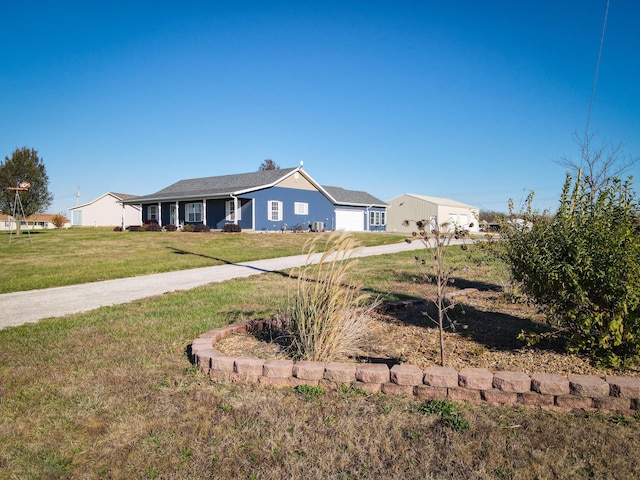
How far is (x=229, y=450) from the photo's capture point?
2.65 metres

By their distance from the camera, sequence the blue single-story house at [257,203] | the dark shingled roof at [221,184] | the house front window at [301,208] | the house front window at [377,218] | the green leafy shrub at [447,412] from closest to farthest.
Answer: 1. the green leafy shrub at [447,412]
2. the blue single-story house at [257,203]
3. the dark shingled roof at [221,184]
4. the house front window at [301,208]
5. the house front window at [377,218]

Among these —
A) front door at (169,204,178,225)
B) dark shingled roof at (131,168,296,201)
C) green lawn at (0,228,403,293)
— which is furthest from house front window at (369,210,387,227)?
green lawn at (0,228,403,293)

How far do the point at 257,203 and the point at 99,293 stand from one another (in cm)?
2089

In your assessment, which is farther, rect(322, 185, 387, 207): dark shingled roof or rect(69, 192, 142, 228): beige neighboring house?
rect(69, 192, 142, 228): beige neighboring house

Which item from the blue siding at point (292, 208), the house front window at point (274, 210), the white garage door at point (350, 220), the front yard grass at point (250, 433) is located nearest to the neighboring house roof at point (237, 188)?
the blue siding at point (292, 208)

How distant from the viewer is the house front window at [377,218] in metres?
40.5

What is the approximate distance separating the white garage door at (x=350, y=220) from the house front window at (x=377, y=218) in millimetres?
1612

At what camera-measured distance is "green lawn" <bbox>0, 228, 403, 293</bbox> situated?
10914 millimetres

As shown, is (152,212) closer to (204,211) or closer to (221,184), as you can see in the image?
(221,184)

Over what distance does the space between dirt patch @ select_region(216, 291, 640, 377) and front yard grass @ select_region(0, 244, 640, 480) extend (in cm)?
75

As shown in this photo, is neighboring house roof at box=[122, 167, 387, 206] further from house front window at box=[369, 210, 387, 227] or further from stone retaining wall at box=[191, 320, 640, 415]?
stone retaining wall at box=[191, 320, 640, 415]

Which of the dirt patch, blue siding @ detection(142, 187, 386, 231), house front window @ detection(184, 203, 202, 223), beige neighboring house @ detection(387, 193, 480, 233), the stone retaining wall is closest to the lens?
the stone retaining wall

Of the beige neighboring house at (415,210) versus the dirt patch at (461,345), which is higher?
the beige neighboring house at (415,210)

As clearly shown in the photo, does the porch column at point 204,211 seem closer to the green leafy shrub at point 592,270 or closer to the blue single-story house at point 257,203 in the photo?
the blue single-story house at point 257,203
